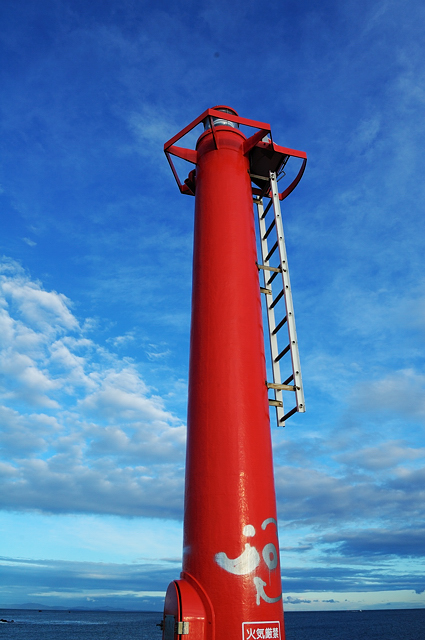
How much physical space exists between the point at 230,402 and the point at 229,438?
1.86 feet

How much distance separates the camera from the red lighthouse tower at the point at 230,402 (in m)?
7.16

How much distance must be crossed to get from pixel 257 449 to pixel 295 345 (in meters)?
2.15

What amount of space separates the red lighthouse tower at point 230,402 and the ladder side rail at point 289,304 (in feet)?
0.07

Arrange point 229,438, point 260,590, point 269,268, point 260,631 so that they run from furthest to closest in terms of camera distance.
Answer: point 269,268 < point 229,438 < point 260,590 < point 260,631

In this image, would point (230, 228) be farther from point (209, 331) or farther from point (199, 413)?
point (199, 413)

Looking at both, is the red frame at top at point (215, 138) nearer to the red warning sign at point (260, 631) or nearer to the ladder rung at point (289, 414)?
the ladder rung at point (289, 414)

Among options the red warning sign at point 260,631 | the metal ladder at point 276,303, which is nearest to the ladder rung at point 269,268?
the metal ladder at point 276,303

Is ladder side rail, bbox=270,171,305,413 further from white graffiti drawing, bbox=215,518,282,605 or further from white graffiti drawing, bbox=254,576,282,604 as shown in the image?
white graffiti drawing, bbox=254,576,282,604

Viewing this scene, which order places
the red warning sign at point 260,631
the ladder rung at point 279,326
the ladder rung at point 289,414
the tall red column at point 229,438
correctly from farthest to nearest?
the ladder rung at point 279,326 → the ladder rung at point 289,414 → the tall red column at point 229,438 → the red warning sign at point 260,631

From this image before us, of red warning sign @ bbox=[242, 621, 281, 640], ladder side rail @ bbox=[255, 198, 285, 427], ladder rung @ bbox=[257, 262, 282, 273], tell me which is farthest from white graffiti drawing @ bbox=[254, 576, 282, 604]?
ladder rung @ bbox=[257, 262, 282, 273]

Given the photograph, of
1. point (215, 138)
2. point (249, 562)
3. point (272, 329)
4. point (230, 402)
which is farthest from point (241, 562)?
point (215, 138)

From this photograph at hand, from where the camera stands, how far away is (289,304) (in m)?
9.76

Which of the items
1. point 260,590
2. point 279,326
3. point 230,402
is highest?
point 279,326

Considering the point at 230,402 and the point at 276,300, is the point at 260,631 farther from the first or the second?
→ the point at 276,300
